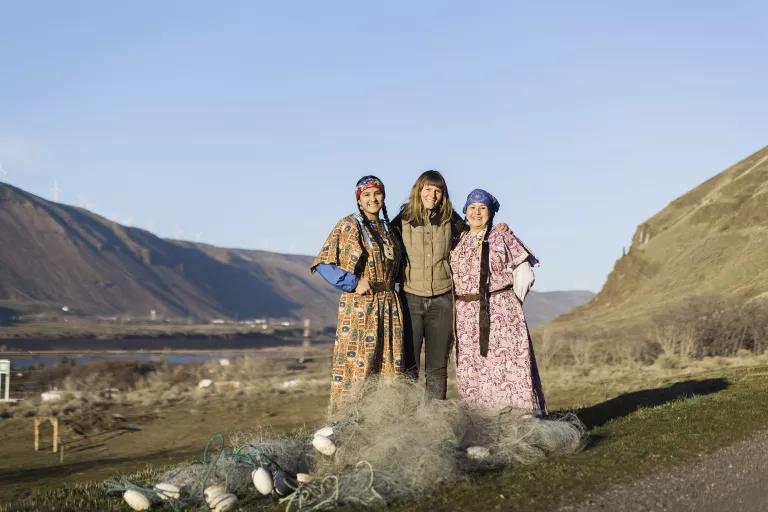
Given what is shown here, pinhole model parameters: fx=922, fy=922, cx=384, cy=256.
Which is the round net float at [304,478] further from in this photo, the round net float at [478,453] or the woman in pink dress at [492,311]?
the woman in pink dress at [492,311]

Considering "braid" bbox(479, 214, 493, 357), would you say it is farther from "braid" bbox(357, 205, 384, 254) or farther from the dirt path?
the dirt path

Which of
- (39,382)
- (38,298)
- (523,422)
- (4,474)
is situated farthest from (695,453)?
(38,298)

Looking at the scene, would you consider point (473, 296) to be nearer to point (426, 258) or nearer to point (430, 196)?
point (426, 258)

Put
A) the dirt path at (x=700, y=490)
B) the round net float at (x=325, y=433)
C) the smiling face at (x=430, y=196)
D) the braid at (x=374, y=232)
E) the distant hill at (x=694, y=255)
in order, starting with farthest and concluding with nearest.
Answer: the distant hill at (x=694, y=255) → the smiling face at (x=430, y=196) → the braid at (x=374, y=232) → the round net float at (x=325, y=433) → the dirt path at (x=700, y=490)

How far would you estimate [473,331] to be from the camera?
25.4ft

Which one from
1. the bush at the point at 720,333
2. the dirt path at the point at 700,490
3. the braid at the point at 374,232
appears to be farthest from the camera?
the bush at the point at 720,333

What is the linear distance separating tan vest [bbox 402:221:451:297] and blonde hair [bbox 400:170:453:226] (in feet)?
0.17

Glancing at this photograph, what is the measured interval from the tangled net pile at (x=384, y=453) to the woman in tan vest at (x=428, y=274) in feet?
2.81

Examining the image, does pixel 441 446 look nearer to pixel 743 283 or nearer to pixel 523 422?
pixel 523 422

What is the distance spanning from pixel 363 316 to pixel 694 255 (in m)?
46.5

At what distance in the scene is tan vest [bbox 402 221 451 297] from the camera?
7.60 meters

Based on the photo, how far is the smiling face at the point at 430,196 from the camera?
755cm

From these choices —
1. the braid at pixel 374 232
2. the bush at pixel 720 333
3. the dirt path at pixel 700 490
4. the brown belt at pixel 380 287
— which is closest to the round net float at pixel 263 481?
the dirt path at pixel 700 490

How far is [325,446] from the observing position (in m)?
5.94
